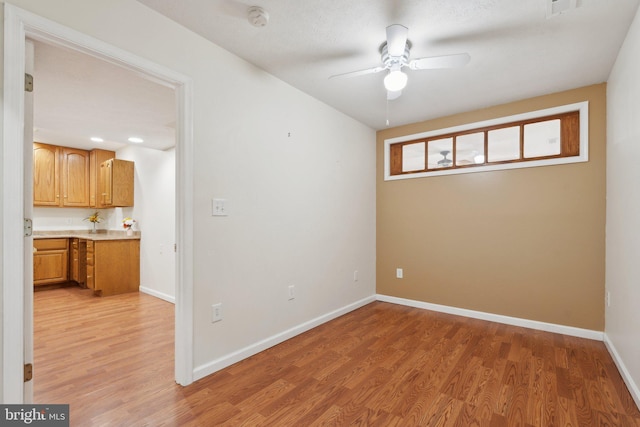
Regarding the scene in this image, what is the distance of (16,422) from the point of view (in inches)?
54.0

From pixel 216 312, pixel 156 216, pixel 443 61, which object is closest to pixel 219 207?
pixel 216 312

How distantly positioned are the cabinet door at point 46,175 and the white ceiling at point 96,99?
1962mm

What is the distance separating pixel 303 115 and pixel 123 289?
3966 millimetres

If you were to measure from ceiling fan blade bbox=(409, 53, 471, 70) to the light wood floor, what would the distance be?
2.18 meters

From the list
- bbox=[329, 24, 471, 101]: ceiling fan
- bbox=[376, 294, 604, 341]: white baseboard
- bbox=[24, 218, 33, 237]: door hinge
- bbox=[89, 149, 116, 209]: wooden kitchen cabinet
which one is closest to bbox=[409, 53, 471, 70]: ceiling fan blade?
bbox=[329, 24, 471, 101]: ceiling fan

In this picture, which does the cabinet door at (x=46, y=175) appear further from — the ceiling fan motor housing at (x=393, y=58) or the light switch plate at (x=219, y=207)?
the ceiling fan motor housing at (x=393, y=58)

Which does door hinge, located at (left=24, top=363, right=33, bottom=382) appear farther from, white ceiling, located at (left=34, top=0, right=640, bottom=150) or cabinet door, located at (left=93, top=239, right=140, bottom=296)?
cabinet door, located at (left=93, top=239, right=140, bottom=296)

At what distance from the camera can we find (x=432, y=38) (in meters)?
2.11

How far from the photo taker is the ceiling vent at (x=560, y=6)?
1.70 meters

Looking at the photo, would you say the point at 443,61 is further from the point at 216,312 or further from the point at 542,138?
the point at 216,312

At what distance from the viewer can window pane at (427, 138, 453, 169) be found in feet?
12.0

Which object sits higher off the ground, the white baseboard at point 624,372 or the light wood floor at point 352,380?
the white baseboard at point 624,372

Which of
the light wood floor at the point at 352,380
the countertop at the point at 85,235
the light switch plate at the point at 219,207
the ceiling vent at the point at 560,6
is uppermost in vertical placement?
the ceiling vent at the point at 560,6

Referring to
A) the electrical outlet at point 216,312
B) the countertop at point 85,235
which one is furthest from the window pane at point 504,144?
the countertop at point 85,235
